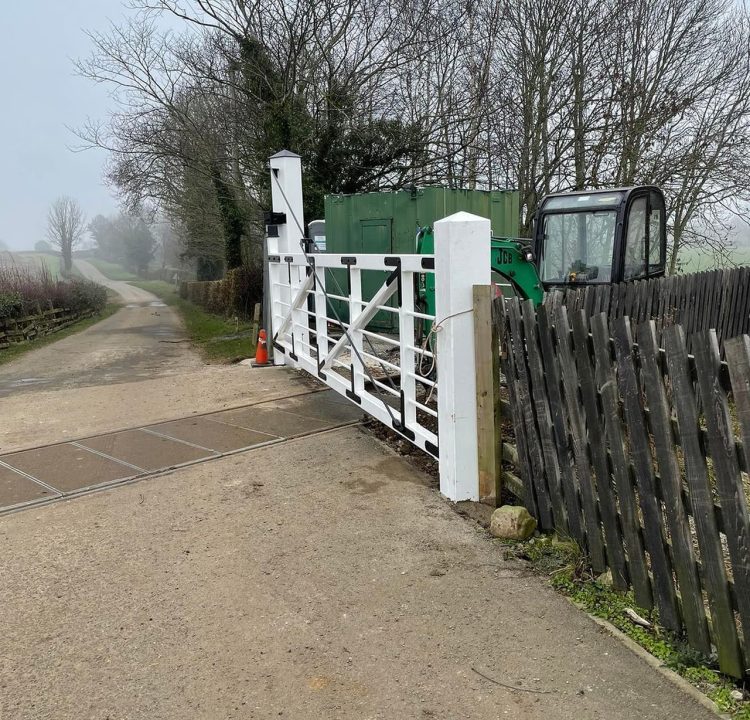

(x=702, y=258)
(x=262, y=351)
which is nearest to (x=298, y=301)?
(x=262, y=351)

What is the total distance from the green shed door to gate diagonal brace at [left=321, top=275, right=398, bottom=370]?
5822mm

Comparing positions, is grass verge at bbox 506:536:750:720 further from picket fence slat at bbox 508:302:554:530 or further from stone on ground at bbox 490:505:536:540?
picket fence slat at bbox 508:302:554:530

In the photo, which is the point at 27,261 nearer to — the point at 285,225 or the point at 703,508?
the point at 285,225

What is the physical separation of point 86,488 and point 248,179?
16108 millimetres

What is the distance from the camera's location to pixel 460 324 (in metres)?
4.20

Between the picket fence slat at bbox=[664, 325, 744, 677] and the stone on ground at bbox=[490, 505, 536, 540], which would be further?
the stone on ground at bbox=[490, 505, 536, 540]

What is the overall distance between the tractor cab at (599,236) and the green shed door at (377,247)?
384 cm

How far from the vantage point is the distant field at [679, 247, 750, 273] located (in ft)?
63.7

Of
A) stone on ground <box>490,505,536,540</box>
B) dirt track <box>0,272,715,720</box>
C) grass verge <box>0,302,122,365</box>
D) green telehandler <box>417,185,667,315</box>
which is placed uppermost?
green telehandler <box>417,185,667,315</box>

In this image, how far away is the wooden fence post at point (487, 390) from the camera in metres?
4.12

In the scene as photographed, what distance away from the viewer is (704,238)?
62.9 ft

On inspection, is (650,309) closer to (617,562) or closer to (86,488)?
(617,562)

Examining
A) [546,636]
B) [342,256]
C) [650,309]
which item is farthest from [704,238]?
[546,636]

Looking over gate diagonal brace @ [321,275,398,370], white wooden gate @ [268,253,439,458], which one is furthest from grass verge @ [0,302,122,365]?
gate diagonal brace @ [321,275,398,370]
